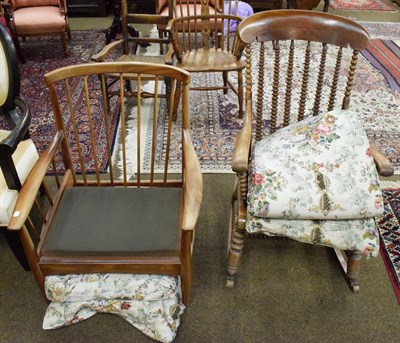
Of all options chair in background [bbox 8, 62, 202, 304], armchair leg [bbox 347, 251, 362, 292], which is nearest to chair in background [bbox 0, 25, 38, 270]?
chair in background [bbox 8, 62, 202, 304]

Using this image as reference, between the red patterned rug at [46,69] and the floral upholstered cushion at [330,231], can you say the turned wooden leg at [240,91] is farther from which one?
the floral upholstered cushion at [330,231]

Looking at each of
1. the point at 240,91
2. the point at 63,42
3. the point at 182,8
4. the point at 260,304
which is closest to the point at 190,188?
the point at 260,304

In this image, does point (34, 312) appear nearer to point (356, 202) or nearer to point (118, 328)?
point (118, 328)

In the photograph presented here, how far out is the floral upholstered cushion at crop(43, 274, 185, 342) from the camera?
1464 mm

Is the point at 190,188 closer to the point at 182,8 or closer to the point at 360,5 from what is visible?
the point at 182,8

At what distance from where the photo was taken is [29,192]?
1.27 m

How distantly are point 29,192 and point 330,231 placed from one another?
3.59 feet

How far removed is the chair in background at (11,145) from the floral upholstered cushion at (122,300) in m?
0.19

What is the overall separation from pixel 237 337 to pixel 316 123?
3.05 ft

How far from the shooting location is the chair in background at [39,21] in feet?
11.9

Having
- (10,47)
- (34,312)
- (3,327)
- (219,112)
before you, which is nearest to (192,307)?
(34,312)

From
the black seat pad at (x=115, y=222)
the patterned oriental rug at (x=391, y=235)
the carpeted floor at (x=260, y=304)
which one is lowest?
the carpeted floor at (x=260, y=304)

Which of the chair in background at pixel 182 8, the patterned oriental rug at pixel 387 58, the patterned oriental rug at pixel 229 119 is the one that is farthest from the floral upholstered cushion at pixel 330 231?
the patterned oriental rug at pixel 387 58

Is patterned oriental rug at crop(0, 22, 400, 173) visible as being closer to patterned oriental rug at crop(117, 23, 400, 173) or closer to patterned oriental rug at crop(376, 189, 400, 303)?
patterned oriental rug at crop(117, 23, 400, 173)
